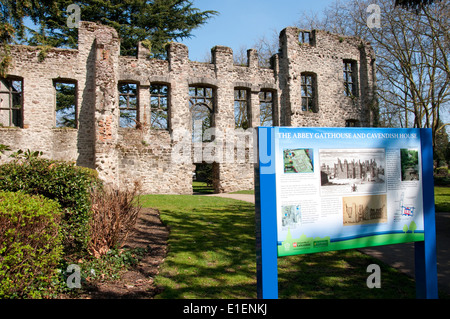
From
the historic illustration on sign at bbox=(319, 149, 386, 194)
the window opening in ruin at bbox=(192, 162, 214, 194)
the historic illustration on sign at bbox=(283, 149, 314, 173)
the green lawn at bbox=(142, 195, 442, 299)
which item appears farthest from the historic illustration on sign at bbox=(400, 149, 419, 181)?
the window opening in ruin at bbox=(192, 162, 214, 194)

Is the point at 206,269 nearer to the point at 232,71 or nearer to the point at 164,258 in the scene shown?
the point at 164,258

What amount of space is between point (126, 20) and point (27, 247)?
71.9ft

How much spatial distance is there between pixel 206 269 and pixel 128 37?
20.2m

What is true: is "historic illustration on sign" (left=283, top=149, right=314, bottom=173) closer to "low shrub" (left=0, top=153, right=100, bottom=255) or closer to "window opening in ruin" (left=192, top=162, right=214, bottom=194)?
"low shrub" (left=0, top=153, right=100, bottom=255)

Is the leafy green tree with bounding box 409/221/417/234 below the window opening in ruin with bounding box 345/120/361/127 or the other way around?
below

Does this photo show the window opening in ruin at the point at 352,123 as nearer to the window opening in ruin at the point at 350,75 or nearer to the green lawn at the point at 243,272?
the window opening in ruin at the point at 350,75

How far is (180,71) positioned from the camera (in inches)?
640

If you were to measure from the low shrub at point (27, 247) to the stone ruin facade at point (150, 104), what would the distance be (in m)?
10.6

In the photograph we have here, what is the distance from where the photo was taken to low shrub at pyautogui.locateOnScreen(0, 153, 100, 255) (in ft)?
15.6

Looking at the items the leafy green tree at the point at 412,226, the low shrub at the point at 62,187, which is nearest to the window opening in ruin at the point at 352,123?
the leafy green tree at the point at 412,226

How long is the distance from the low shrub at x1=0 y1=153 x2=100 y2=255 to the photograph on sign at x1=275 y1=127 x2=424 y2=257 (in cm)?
338

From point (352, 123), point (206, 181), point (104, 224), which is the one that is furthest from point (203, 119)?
point (104, 224)

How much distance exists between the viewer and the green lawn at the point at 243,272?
13.1 ft
